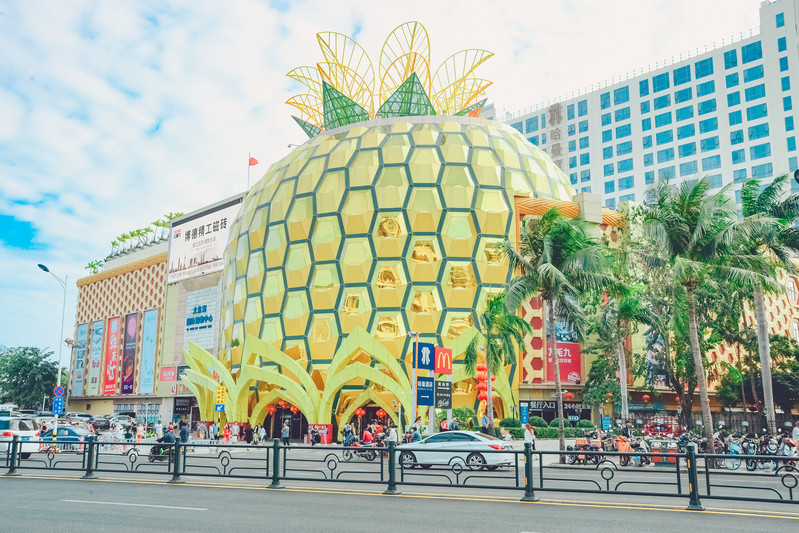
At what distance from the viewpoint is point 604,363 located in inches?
1802

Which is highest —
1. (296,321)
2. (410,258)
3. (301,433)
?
(410,258)

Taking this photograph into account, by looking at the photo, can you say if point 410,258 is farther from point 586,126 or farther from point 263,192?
point 586,126

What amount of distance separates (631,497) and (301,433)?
38.7 meters

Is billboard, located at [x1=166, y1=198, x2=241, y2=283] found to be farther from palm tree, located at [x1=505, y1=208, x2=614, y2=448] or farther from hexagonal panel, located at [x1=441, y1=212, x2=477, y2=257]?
palm tree, located at [x1=505, y1=208, x2=614, y2=448]

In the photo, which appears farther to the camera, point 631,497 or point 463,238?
point 463,238

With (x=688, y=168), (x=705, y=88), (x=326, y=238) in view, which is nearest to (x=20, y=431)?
(x=326, y=238)

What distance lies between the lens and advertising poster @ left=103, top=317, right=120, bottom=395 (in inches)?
3076

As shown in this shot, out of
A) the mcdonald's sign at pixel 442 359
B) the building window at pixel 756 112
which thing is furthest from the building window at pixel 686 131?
the mcdonald's sign at pixel 442 359

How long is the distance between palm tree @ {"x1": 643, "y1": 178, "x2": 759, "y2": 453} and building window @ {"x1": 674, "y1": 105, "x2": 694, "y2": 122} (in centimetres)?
6141

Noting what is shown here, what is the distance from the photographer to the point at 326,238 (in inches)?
1921

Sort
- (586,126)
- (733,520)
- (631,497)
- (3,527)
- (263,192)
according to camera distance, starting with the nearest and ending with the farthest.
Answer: (3,527) → (733,520) → (631,497) → (263,192) → (586,126)

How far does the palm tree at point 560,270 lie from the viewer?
28438 millimetres

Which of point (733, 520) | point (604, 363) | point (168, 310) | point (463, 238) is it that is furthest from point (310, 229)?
point (733, 520)

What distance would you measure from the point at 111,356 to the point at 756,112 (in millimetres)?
76355
